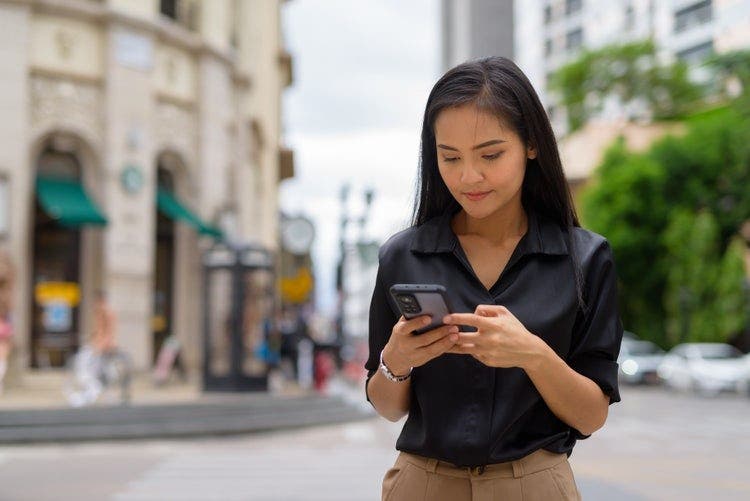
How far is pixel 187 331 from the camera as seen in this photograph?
2566 cm

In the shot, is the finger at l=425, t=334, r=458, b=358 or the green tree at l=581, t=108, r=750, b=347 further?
the green tree at l=581, t=108, r=750, b=347

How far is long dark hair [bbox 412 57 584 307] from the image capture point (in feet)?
7.01

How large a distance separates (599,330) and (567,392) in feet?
0.52

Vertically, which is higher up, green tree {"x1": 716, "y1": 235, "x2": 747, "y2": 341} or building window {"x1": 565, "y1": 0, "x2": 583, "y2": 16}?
building window {"x1": 565, "y1": 0, "x2": 583, "y2": 16}

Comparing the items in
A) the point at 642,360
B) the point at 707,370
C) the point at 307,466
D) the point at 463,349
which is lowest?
the point at 642,360

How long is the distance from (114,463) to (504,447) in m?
11.0

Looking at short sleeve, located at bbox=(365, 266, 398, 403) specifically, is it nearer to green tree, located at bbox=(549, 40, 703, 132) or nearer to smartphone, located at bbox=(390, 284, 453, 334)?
smartphone, located at bbox=(390, 284, 453, 334)

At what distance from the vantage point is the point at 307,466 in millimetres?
12039

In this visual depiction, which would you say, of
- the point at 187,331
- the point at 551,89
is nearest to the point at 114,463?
the point at 187,331

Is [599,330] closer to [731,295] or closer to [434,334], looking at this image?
[434,334]

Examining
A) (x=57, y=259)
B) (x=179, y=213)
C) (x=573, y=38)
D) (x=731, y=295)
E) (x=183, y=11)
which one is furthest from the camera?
(x=573, y=38)

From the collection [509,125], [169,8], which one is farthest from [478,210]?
[169,8]

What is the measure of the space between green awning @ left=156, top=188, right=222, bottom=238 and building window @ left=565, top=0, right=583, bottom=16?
2175 inches

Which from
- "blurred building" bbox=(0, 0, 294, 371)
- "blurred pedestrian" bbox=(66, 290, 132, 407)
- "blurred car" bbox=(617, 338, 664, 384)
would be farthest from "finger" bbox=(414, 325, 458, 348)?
"blurred car" bbox=(617, 338, 664, 384)
